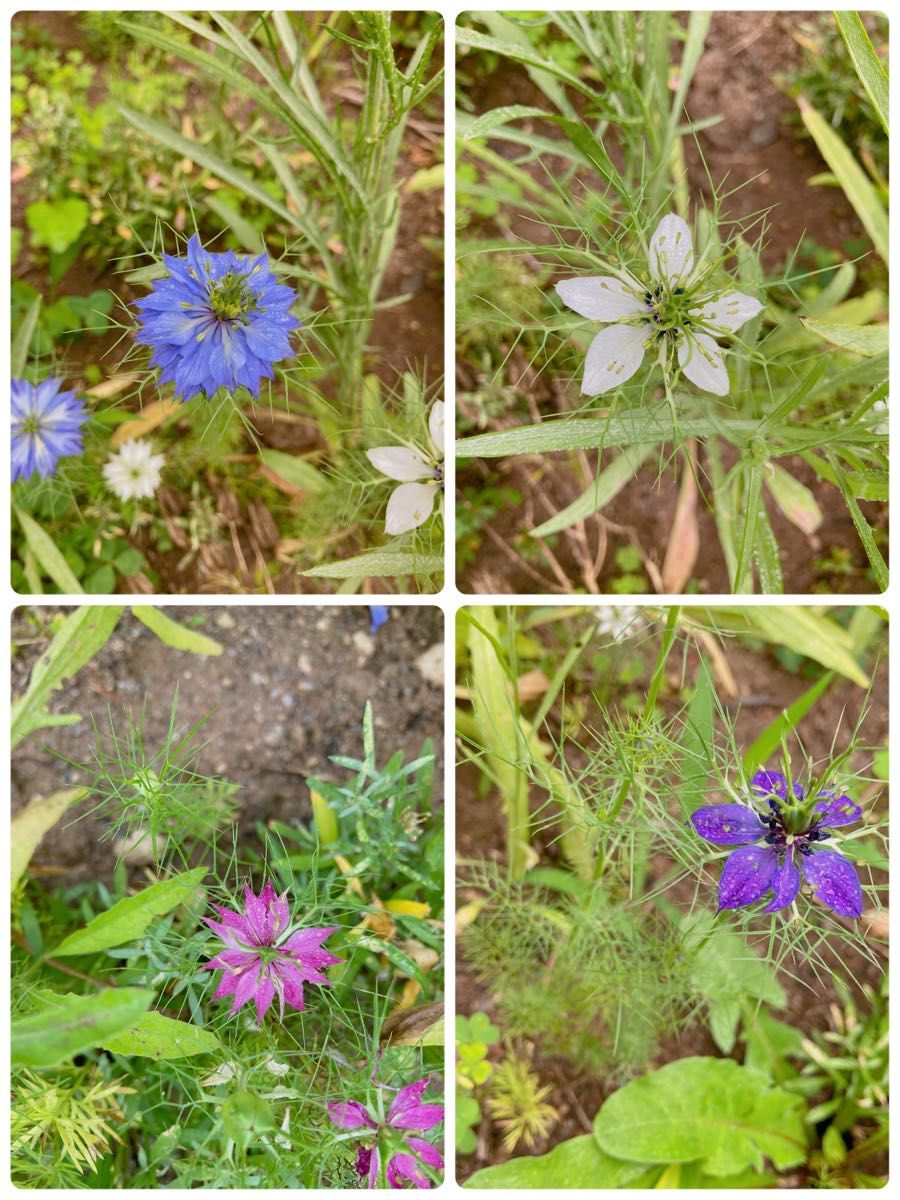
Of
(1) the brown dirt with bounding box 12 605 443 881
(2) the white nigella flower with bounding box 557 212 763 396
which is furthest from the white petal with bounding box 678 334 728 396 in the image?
(1) the brown dirt with bounding box 12 605 443 881

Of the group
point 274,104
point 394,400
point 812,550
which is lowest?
point 812,550

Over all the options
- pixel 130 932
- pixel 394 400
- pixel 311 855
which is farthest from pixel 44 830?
pixel 394 400

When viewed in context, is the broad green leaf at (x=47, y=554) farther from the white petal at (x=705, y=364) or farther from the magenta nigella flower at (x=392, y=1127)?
the white petal at (x=705, y=364)

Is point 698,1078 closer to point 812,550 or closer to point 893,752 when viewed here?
point 893,752

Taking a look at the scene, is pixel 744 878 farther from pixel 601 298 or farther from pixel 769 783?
pixel 601 298

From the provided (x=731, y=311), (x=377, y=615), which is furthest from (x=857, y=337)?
(x=377, y=615)

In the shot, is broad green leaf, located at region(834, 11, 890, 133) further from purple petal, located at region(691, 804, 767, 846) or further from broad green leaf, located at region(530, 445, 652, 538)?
purple petal, located at region(691, 804, 767, 846)

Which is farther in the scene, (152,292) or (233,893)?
(152,292)
